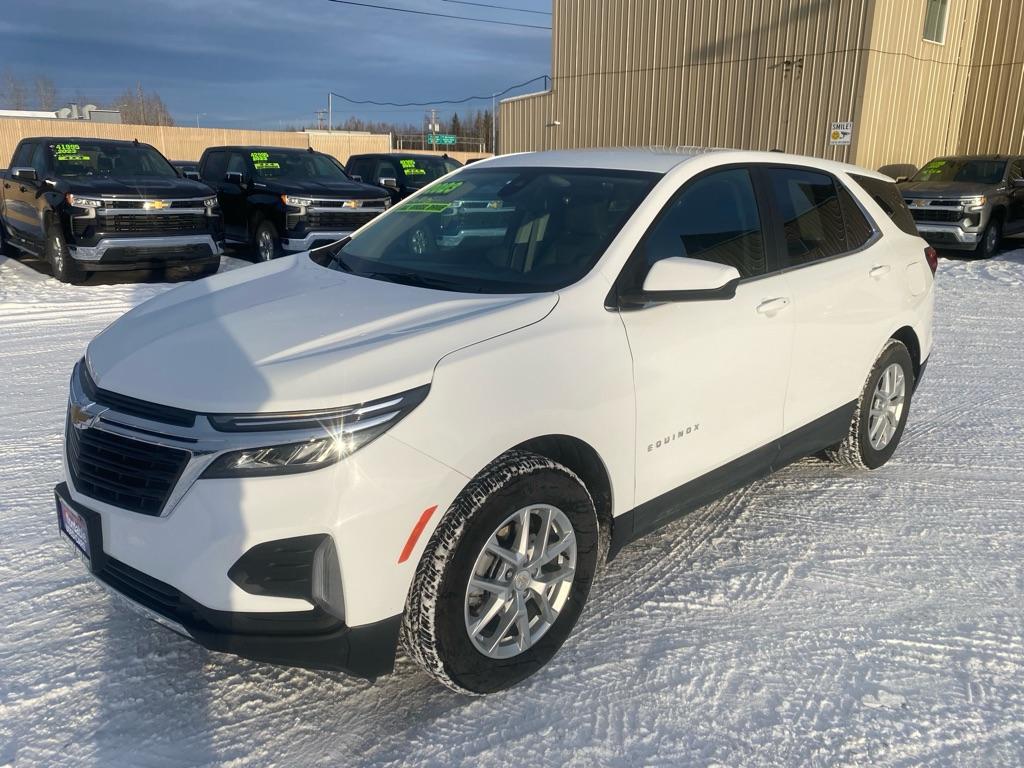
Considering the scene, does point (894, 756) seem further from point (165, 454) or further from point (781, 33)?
point (781, 33)

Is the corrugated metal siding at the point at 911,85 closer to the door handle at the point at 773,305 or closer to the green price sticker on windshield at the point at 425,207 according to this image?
the door handle at the point at 773,305

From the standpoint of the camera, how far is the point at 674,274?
2.99 meters

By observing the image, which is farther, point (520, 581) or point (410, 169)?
point (410, 169)

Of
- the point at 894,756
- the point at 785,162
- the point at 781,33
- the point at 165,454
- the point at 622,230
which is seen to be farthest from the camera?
the point at 781,33

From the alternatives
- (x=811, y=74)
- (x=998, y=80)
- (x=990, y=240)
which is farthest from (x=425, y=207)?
(x=998, y=80)

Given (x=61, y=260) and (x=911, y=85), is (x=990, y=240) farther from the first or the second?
(x=61, y=260)

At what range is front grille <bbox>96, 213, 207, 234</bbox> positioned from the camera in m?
9.98

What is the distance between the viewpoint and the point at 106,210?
9.94m

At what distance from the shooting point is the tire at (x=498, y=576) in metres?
2.49

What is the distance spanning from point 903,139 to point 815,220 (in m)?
17.2

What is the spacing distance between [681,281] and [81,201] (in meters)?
9.08

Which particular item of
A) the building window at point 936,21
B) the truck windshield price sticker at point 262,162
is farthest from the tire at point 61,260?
the building window at point 936,21

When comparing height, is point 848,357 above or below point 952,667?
above

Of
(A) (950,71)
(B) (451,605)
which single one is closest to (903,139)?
(A) (950,71)
